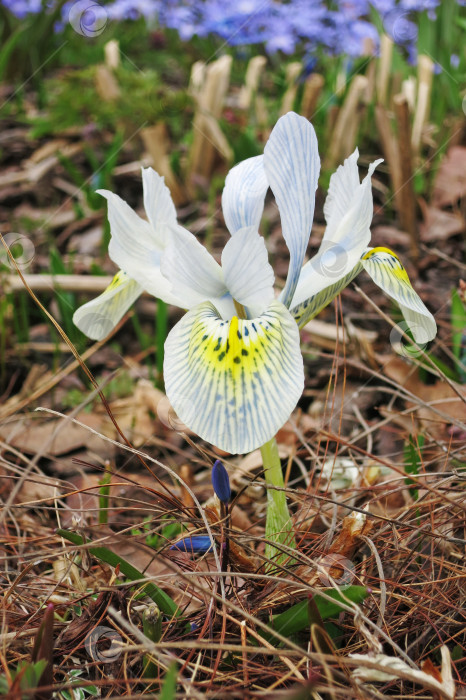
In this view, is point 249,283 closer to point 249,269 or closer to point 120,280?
point 249,269

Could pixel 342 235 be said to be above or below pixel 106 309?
above

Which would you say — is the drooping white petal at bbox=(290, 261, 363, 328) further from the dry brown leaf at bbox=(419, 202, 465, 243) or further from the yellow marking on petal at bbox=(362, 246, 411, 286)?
the dry brown leaf at bbox=(419, 202, 465, 243)

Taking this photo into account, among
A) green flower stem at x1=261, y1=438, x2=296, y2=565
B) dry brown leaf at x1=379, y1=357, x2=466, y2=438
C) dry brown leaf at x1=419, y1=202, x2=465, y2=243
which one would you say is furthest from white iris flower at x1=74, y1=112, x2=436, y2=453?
dry brown leaf at x1=419, y1=202, x2=465, y2=243

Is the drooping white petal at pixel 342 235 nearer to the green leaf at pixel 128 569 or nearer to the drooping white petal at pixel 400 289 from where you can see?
the drooping white petal at pixel 400 289

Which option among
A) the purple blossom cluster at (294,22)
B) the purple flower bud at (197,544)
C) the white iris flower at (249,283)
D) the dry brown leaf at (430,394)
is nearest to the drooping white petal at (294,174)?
the white iris flower at (249,283)

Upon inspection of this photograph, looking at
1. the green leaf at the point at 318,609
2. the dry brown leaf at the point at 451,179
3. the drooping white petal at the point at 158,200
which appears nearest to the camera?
the green leaf at the point at 318,609

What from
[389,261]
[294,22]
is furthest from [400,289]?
[294,22]

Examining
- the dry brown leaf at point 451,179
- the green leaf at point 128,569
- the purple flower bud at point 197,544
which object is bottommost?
the dry brown leaf at point 451,179

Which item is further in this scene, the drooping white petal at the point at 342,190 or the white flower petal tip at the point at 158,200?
the white flower petal tip at the point at 158,200
